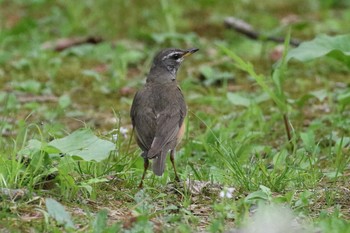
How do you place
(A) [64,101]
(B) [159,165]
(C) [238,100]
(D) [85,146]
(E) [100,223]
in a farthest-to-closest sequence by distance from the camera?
(A) [64,101] < (C) [238,100] < (B) [159,165] < (D) [85,146] < (E) [100,223]

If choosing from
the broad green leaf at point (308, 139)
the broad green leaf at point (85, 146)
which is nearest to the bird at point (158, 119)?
the broad green leaf at point (85, 146)

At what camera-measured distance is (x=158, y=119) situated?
20.4 feet

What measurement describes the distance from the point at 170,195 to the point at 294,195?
0.79 metres

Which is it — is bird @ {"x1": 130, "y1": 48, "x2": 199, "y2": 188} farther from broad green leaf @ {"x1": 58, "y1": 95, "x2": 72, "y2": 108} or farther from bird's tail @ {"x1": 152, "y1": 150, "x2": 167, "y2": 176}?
broad green leaf @ {"x1": 58, "y1": 95, "x2": 72, "y2": 108}

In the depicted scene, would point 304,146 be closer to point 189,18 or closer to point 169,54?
point 169,54

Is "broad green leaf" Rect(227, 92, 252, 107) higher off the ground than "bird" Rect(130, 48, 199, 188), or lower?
lower

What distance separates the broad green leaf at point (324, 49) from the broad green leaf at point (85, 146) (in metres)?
2.25

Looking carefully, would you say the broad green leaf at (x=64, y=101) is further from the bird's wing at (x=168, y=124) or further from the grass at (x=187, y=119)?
the bird's wing at (x=168, y=124)

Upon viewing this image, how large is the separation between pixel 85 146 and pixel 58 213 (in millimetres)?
899

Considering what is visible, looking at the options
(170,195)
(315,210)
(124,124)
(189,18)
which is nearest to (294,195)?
(315,210)

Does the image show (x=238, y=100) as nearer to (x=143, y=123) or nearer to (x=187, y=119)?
(x=187, y=119)

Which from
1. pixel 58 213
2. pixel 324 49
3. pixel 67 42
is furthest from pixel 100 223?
pixel 67 42

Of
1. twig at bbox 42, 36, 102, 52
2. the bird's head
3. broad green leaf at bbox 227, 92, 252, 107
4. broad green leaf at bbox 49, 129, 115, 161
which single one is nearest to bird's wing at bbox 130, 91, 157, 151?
broad green leaf at bbox 49, 129, 115, 161

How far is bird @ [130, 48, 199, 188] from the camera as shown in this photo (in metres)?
5.87
